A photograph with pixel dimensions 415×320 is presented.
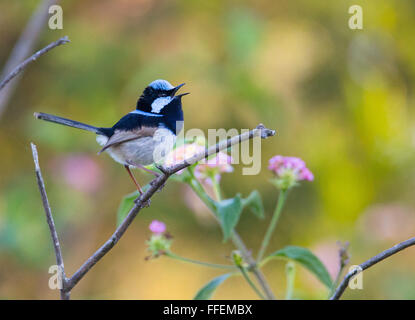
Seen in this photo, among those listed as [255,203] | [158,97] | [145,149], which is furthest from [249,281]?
[158,97]

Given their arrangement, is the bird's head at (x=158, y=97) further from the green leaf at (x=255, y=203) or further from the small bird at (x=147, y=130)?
the green leaf at (x=255, y=203)

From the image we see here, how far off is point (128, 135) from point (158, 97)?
200mm

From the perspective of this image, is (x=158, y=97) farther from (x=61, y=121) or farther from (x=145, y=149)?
(x=61, y=121)

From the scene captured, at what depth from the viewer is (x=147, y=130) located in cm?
188

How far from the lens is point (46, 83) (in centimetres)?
312

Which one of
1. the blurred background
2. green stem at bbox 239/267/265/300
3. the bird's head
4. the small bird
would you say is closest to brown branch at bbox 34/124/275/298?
green stem at bbox 239/267/265/300

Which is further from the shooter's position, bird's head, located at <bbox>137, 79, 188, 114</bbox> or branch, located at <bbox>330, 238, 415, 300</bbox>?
bird's head, located at <bbox>137, 79, 188, 114</bbox>

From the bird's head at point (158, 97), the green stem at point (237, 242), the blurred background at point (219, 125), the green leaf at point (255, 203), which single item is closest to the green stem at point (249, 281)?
the green stem at point (237, 242)

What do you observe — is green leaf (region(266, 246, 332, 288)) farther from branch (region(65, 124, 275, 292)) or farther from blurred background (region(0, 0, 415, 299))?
blurred background (region(0, 0, 415, 299))

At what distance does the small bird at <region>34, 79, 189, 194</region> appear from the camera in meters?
1.83

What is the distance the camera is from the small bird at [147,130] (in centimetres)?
183

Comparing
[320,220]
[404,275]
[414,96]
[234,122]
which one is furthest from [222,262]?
[414,96]

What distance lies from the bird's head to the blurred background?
578mm

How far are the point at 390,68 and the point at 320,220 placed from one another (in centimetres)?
98
